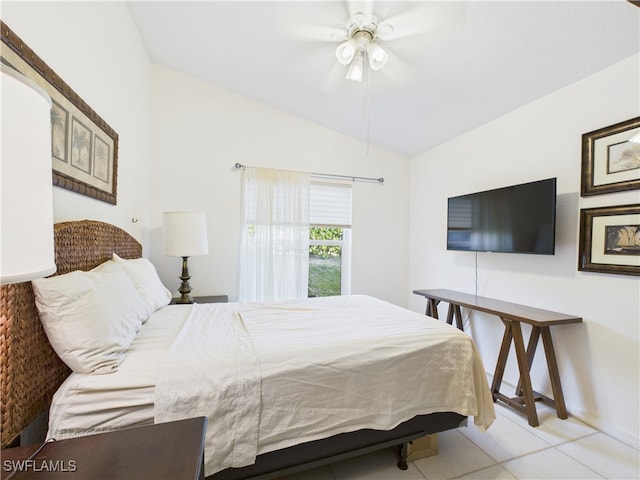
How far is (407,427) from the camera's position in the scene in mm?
1450

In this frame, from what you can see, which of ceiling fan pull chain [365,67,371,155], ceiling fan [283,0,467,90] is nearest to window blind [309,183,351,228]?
ceiling fan pull chain [365,67,371,155]

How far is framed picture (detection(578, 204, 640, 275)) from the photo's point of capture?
5.58 ft

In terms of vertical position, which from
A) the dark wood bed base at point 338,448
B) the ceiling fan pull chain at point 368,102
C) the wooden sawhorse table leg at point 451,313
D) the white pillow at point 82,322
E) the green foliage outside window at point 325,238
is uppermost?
the ceiling fan pull chain at point 368,102

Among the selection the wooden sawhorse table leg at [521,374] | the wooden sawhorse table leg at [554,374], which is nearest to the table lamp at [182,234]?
the wooden sawhorse table leg at [521,374]

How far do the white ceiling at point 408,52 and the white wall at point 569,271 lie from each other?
0.56ft

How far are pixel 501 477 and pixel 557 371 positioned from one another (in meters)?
Answer: 0.94

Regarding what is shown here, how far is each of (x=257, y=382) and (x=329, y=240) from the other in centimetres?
256

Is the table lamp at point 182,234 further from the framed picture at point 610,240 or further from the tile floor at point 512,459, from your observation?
the framed picture at point 610,240

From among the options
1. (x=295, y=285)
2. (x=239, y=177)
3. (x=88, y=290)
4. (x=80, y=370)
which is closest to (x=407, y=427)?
(x=80, y=370)

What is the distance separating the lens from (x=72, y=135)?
1.51m

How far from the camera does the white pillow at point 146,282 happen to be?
5.72ft

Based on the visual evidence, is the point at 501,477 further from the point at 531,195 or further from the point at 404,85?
the point at 404,85

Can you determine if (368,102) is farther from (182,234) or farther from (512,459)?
(512,459)

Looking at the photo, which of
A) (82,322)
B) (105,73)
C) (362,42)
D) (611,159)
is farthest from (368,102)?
(82,322)
